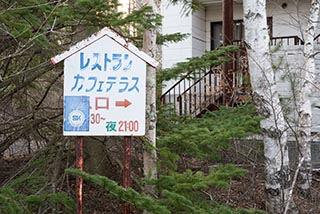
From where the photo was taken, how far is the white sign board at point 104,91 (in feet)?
14.9

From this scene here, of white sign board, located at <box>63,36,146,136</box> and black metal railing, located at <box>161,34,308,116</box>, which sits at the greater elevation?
black metal railing, located at <box>161,34,308,116</box>

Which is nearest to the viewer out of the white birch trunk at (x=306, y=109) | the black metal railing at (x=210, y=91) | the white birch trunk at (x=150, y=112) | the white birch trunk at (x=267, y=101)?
the white birch trunk at (x=150, y=112)

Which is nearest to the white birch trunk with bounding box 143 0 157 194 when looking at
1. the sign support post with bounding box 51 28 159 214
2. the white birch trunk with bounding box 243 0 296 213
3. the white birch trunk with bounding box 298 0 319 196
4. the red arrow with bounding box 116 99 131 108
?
the sign support post with bounding box 51 28 159 214

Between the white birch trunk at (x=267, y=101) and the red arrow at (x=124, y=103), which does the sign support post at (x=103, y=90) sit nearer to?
the red arrow at (x=124, y=103)

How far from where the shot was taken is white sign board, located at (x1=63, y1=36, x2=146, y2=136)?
4.55 metres

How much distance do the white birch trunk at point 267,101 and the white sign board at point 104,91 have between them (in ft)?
8.15

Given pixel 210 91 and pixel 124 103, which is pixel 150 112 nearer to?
pixel 124 103

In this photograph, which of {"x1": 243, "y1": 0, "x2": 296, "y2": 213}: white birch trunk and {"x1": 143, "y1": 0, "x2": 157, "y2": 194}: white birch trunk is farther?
{"x1": 243, "y1": 0, "x2": 296, "y2": 213}: white birch trunk

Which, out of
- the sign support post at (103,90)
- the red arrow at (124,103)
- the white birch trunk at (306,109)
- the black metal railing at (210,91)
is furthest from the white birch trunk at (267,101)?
the black metal railing at (210,91)

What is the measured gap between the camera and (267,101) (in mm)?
6621

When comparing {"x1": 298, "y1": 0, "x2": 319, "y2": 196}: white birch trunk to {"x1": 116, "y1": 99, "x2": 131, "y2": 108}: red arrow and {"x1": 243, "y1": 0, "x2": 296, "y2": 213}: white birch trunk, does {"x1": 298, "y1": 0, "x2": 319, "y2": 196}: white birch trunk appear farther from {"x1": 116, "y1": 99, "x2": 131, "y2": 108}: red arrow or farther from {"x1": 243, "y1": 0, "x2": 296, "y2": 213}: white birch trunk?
{"x1": 116, "y1": 99, "x2": 131, "y2": 108}: red arrow

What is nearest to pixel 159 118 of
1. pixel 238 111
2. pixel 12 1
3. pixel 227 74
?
pixel 238 111

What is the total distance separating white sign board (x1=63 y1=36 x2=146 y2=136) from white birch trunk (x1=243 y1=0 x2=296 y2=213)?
2.48 metres

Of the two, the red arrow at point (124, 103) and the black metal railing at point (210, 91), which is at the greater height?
the black metal railing at point (210, 91)
